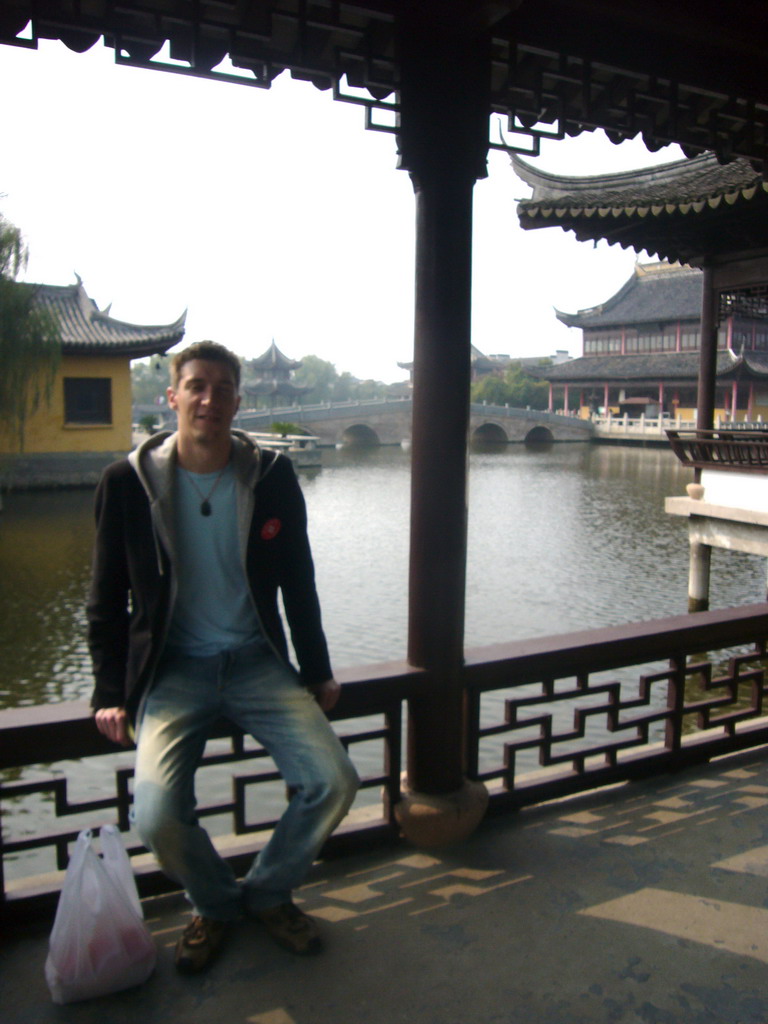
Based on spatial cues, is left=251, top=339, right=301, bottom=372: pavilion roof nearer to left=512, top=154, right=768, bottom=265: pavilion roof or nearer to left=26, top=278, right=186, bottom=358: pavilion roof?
left=26, top=278, right=186, bottom=358: pavilion roof

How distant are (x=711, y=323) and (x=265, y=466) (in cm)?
693

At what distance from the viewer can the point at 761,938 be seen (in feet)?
6.09

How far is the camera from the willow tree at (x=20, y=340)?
14.7 m

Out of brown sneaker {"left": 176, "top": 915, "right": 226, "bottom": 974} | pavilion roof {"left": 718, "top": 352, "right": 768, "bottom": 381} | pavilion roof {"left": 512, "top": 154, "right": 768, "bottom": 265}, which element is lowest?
brown sneaker {"left": 176, "top": 915, "right": 226, "bottom": 974}

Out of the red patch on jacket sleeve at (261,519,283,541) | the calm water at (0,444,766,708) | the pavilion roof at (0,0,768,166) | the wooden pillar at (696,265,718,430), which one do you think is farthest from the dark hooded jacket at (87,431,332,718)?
the wooden pillar at (696,265,718,430)

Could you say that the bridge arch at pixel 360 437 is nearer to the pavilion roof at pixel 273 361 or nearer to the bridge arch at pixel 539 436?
the bridge arch at pixel 539 436

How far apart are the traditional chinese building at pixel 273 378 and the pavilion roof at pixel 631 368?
12649 millimetres

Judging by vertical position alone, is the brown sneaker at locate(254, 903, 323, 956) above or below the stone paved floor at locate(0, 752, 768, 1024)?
above

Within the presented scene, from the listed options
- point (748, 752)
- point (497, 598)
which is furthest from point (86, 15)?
point (497, 598)

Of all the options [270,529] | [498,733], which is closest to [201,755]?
[270,529]

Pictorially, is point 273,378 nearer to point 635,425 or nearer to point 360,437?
point 360,437

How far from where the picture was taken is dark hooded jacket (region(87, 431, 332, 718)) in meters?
1.76

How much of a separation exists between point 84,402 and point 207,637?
1680 centimetres

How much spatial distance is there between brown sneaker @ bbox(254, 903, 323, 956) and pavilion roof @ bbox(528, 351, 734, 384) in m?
31.2
